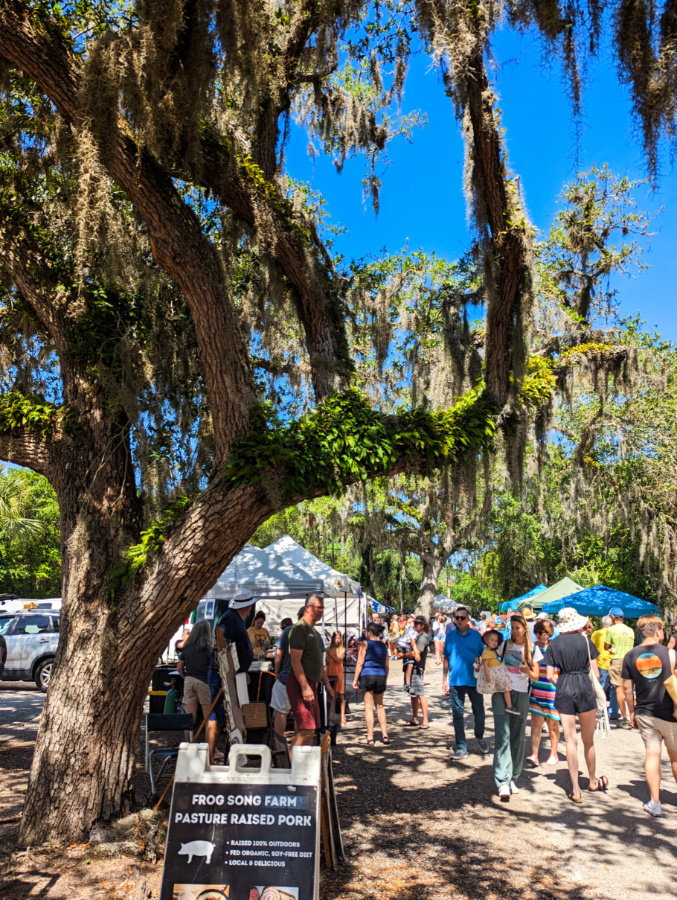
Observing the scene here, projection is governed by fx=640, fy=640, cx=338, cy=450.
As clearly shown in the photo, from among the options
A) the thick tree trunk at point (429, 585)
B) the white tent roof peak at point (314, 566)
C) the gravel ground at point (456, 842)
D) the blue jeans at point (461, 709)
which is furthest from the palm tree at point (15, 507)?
the blue jeans at point (461, 709)

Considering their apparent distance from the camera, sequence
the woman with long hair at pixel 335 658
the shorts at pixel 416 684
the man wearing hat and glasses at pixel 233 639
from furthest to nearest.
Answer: the shorts at pixel 416 684, the woman with long hair at pixel 335 658, the man wearing hat and glasses at pixel 233 639

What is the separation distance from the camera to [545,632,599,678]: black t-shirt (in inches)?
236

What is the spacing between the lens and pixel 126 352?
5.42 m

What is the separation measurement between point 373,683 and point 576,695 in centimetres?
275

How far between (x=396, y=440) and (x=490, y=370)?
1.48 meters

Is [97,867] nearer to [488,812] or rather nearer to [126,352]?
[488,812]

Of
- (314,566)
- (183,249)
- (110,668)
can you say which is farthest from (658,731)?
(314,566)

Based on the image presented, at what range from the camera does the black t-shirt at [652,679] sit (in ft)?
17.9

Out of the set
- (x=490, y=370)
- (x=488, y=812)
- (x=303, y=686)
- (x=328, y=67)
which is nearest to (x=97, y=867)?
(x=303, y=686)

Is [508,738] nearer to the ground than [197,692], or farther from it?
nearer to the ground

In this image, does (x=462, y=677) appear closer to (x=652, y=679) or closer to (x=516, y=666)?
(x=516, y=666)

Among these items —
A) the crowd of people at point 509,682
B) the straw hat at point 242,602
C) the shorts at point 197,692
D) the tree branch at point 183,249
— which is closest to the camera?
the tree branch at point 183,249

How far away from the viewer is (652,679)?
18.1ft

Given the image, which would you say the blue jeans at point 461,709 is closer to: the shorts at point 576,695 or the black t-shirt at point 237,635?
the shorts at point 576,695
